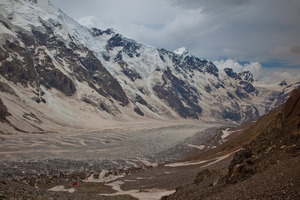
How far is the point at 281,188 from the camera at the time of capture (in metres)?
15.0

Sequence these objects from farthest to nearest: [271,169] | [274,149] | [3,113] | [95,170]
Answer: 1. [3,113]
2. [95,170]
3. [274,149]
4. [271,169]

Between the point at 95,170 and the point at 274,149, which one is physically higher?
the point at 274,149

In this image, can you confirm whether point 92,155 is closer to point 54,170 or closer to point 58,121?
point 54,170

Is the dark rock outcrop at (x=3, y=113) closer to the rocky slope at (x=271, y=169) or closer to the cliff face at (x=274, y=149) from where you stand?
the rocky slope at (x=271, y=169)

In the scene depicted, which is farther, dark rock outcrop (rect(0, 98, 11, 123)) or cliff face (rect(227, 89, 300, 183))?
dark rock outcrop (rect(0, 98, 11, 123))

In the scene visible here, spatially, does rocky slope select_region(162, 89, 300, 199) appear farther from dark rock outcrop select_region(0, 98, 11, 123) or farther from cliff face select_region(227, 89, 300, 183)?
dark rock outcrop select_region(0, 98, 11, 123)

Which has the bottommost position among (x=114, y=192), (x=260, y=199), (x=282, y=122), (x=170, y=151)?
(x=170, y=151)

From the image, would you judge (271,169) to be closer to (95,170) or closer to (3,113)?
(95,170)

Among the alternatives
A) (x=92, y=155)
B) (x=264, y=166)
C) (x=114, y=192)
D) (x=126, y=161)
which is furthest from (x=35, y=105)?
(x=264, y=166)

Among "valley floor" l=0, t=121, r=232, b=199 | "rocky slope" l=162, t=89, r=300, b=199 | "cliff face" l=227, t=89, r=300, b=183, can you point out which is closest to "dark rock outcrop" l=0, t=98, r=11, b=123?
"valley floor" l=0, t=121, r=232, b=199

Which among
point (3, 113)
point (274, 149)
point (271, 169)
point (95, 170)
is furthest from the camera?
point (3, 113)

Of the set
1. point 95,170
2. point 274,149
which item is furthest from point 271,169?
point 95,170

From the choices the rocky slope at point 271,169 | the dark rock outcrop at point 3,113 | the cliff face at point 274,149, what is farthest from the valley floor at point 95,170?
the dark rock outcrop at point 3,113

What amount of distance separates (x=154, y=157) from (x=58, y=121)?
348 ft
